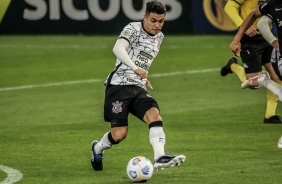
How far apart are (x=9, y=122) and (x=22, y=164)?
424 cm

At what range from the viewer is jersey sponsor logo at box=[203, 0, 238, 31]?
31.1m

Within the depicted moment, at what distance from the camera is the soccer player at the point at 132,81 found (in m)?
11.6

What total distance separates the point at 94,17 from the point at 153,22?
68.4ft

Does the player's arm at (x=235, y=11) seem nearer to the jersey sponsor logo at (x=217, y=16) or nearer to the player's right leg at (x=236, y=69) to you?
the player's right leg at (x=236, y=69)

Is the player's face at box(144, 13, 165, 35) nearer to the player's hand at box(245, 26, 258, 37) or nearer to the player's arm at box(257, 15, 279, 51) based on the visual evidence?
the player's arm at box(257, 15, 279, 51)

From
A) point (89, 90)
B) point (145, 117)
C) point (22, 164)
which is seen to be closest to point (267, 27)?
point (145, 117)

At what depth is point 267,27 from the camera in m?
13.5

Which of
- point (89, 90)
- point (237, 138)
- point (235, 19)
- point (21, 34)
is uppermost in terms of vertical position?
point (235, 19)

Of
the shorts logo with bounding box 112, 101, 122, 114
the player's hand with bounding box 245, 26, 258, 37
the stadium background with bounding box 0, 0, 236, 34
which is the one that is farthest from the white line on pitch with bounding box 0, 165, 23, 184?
the stadium background with bounding box 0, 0, 236, 34

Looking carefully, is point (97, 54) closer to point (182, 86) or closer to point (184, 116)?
point (182, 86)

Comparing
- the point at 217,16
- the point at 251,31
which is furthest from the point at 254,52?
the point at 217,16

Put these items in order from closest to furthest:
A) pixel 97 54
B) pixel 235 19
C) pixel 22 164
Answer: pixel 22 164, pixel 235 19, pixel 97 54

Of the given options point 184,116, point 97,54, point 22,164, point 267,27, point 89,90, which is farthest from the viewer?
point 97,54

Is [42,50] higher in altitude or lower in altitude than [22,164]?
lower
